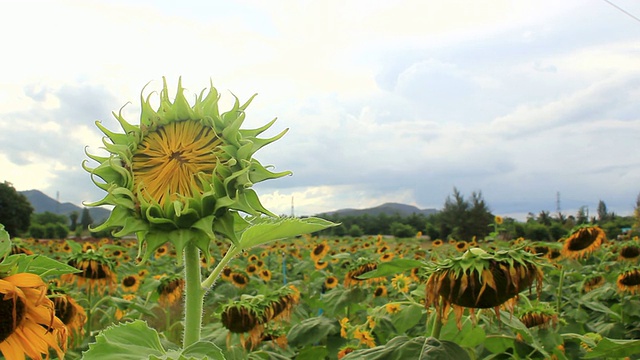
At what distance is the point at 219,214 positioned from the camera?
45.4 inches

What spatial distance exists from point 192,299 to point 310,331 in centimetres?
247

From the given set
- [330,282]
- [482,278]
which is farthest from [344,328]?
[330,282]

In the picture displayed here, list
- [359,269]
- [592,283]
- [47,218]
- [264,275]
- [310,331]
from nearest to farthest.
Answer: [310,331], [359,269], [592,283], [264,275], [47,218]

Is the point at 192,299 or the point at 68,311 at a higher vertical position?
the point at 192,299

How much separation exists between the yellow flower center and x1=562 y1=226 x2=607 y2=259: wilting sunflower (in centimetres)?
617

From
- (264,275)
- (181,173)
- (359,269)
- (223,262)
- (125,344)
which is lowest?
(264,275)

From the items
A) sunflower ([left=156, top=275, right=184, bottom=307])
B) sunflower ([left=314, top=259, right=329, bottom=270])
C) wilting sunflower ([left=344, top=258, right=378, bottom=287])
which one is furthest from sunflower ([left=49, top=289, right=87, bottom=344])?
sunflower ([left=314, top=259, right=329, bottom=270])

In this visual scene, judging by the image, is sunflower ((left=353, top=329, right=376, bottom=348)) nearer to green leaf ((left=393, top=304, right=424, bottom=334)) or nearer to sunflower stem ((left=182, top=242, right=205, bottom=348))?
green leaf ((left=393, top=304, right=424, bottom=334))

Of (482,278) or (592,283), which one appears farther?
(592,283)

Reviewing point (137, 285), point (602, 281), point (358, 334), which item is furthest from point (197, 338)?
point (137, 285)

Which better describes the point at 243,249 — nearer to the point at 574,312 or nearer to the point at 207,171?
the point at 207,171

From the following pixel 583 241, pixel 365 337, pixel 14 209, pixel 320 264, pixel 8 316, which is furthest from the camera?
pixel 14 209

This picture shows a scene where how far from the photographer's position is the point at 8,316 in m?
1.00

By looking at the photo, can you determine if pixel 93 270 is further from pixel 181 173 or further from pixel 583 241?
pixel 583 241
